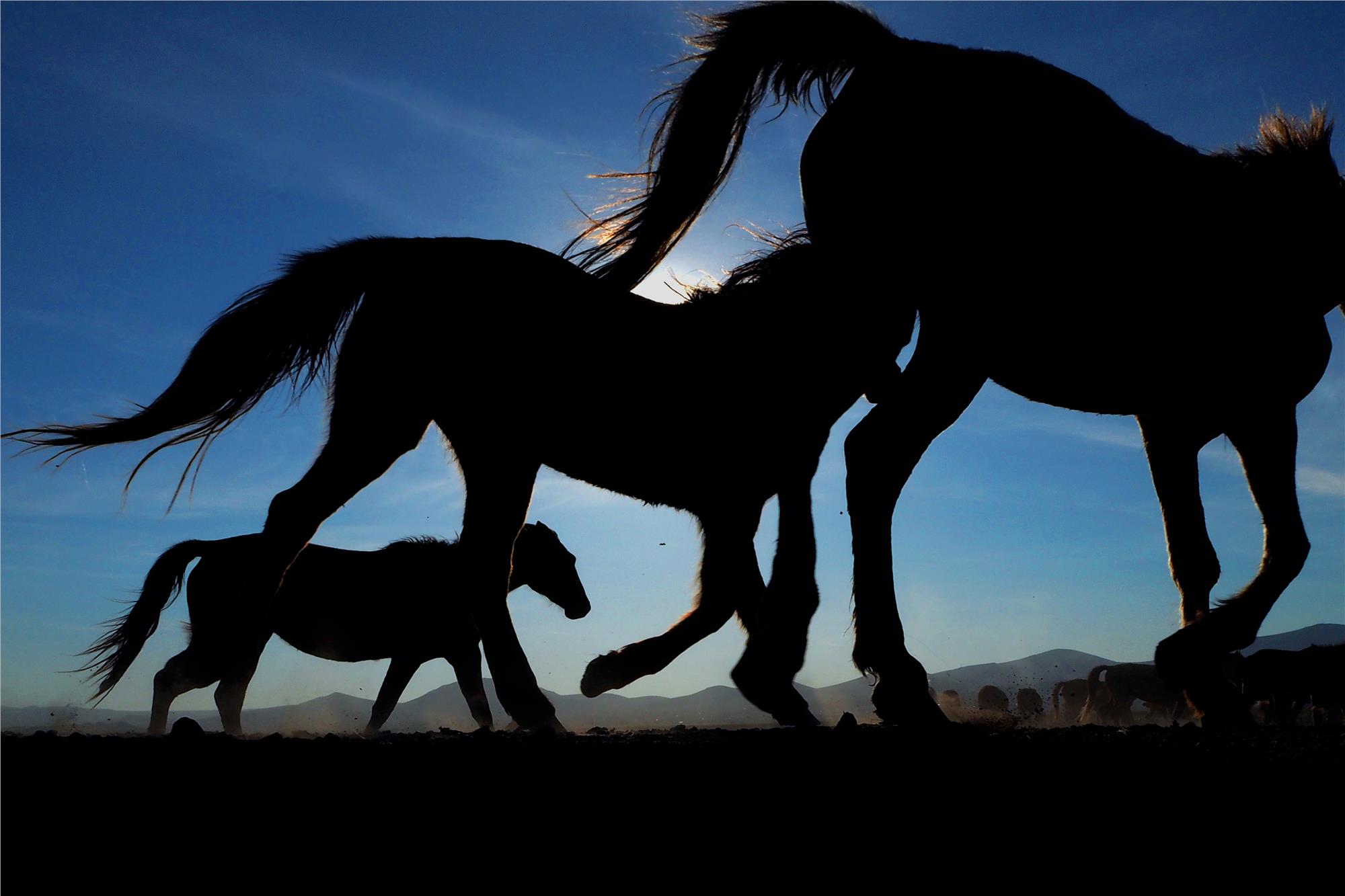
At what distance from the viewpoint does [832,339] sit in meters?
3.24

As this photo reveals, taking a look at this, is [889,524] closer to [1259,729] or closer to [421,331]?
[1259,729]

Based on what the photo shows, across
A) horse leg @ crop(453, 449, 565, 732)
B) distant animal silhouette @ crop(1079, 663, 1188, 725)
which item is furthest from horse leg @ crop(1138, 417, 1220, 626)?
distant animal silhouette @ crop(1079, 663, 1188, 725)

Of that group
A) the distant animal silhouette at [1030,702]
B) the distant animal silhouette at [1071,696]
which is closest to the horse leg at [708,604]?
the distant animal silhouette at [1030,702]

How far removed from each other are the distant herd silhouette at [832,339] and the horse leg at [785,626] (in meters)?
0.01

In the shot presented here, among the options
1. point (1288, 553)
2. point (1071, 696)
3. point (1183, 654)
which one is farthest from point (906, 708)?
point (1071, 696)

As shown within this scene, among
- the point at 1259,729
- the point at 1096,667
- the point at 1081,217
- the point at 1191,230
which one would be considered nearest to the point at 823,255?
the point at 1081,217

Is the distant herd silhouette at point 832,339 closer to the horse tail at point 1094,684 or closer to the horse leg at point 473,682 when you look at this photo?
the horse leg at point 473,682

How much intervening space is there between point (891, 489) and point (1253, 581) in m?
1.41

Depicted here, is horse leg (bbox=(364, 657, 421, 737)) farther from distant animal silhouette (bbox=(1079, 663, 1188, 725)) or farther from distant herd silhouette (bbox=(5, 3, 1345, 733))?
distant animal silhouette (bbox=(1079, 663, 1188, 725))

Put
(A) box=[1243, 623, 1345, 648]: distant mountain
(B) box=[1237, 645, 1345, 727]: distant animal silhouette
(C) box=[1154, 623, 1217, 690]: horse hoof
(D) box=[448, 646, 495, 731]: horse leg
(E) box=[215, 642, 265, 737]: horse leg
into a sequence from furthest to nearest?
(A) box=[1243, 623, 1345, 648]: distant mountain < (B) box=[1237, 645, 1345, 727]: distant animal silhouette < (D) box=[448, 646, 495, 731]: horse leg < (E) box=[215, 642, 265, 737]: horse leg < (C) box=[1154, 623, 1217, 690]: horse hoof

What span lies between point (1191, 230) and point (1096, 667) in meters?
13.5

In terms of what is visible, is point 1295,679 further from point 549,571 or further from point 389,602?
point 389,602

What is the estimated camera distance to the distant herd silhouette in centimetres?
Result: 305

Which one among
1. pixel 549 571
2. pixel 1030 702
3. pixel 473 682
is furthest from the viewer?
pixel 1030 702
